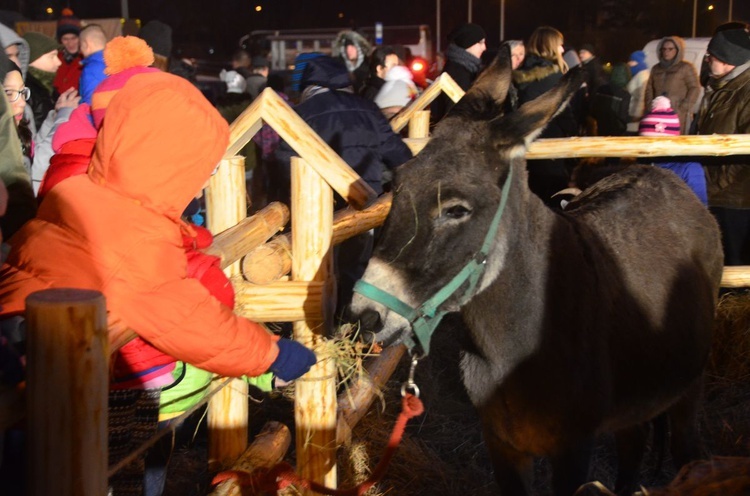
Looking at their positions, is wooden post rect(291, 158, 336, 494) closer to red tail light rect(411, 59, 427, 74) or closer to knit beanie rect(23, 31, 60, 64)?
knit beanie rect(23, 31, 60, 64)

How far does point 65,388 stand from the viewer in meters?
1.59

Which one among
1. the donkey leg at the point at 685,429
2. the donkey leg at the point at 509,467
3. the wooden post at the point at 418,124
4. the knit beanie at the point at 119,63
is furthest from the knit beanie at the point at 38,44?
the donkey leg at the point at 685,429

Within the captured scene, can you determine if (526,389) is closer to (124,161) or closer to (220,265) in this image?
(220,265)

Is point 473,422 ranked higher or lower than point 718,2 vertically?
lower

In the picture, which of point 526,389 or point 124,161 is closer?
point 124,161

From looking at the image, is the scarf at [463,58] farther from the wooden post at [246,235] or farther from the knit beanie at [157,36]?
the wooden post at [246,235]

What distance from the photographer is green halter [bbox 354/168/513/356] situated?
2918mm

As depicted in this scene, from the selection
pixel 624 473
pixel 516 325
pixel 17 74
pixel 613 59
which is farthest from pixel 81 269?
pixel 613 59

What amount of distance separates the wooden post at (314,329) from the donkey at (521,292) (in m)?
0.35

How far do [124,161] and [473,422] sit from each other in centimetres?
362

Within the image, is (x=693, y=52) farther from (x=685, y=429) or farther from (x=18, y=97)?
(x=18, y=97)

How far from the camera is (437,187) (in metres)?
3.07

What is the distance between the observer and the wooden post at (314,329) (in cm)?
331

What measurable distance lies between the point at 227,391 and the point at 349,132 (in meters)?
2.45
